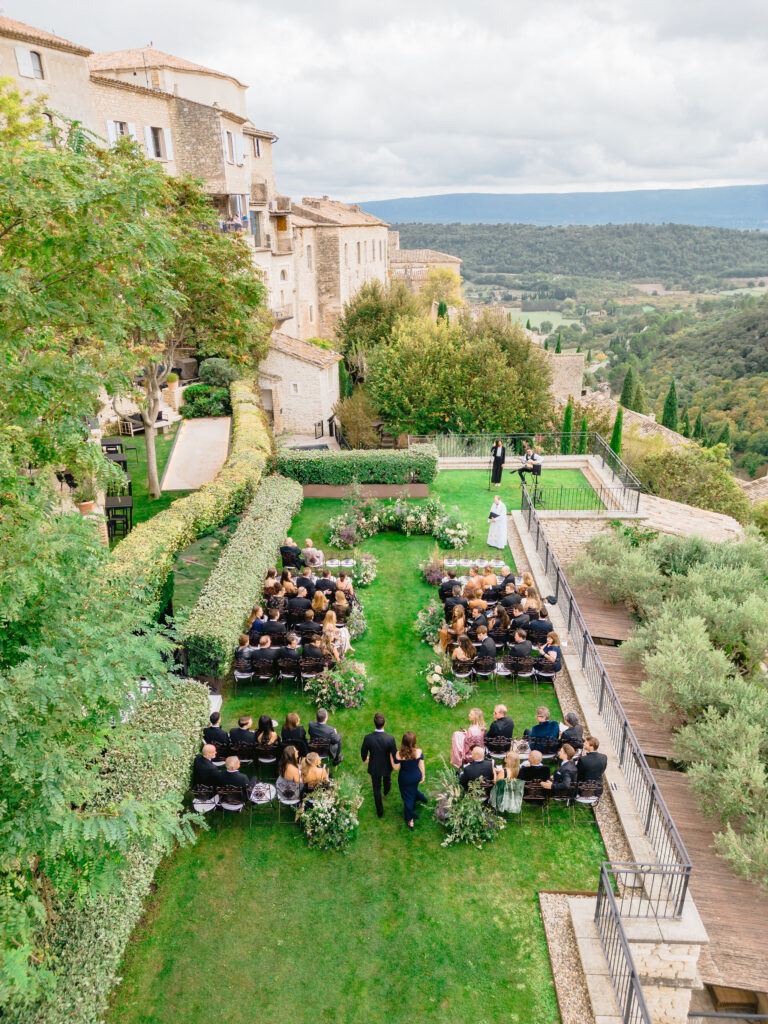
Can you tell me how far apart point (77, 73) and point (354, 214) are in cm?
3566

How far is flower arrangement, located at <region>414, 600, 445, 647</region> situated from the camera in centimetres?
1392

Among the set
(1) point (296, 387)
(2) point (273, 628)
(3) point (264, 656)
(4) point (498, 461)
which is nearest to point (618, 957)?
(3) point (264, 656)

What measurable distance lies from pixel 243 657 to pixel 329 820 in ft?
12.3

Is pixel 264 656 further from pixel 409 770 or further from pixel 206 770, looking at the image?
pixel 409 770

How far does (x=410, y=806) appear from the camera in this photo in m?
9.43

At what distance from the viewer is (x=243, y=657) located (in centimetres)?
1210

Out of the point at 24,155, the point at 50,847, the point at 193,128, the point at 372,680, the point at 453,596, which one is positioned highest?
the point at 193,128

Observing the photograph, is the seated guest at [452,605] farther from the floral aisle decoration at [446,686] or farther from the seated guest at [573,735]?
the seated guest at [573,735]

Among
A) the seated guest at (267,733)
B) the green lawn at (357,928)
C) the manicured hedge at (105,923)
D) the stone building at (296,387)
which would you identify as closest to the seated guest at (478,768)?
the green lawn at (357,928)

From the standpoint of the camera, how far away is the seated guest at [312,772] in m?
9.39

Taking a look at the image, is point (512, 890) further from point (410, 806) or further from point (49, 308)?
point (49, 308)

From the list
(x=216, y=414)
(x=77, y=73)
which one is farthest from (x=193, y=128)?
(x=216, y=414)

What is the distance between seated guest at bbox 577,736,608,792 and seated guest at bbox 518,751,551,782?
1.51 feet

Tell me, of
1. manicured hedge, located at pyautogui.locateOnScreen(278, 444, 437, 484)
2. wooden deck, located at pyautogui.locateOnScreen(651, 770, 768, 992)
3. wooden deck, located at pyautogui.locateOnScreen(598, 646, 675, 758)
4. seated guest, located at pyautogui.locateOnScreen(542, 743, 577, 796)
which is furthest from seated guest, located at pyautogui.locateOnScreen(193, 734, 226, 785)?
manicured hedge, located at pyautogui.locateOnScreen(278, 444, 437, 484)
